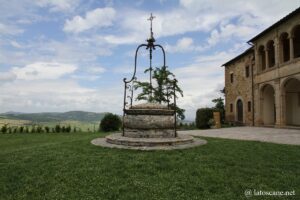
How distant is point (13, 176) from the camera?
190 inches

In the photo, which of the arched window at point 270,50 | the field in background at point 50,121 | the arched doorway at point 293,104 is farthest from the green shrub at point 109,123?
the arched doorway at point 293,104

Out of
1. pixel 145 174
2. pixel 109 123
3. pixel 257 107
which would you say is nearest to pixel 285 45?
pixel 257 107

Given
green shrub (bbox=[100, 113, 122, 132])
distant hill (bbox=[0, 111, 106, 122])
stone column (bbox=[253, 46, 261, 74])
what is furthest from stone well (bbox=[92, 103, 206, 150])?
distant hill (bbox=[0, 111, 106, 122])

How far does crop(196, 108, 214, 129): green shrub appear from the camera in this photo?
23.0 m

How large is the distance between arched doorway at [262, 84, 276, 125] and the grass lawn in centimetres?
1507

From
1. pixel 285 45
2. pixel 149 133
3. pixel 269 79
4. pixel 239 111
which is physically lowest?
pixel 149 133

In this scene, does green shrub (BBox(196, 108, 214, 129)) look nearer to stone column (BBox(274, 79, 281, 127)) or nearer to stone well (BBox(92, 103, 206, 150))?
stone column (BBox(274, 79, 281, 127))

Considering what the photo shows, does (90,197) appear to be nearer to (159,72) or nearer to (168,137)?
(168,137)

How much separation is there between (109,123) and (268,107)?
12.4 metres

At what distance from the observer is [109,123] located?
19.0m

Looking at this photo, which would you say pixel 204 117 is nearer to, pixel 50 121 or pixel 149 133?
pixel 149 133

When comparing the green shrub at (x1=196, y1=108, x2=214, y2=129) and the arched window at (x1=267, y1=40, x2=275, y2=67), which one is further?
the green shrub at (x1=196, y1=108, x2=214, y2=129)

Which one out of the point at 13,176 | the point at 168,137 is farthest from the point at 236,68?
the point at 13,176

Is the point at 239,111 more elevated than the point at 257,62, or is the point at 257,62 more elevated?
the point at 257,62
